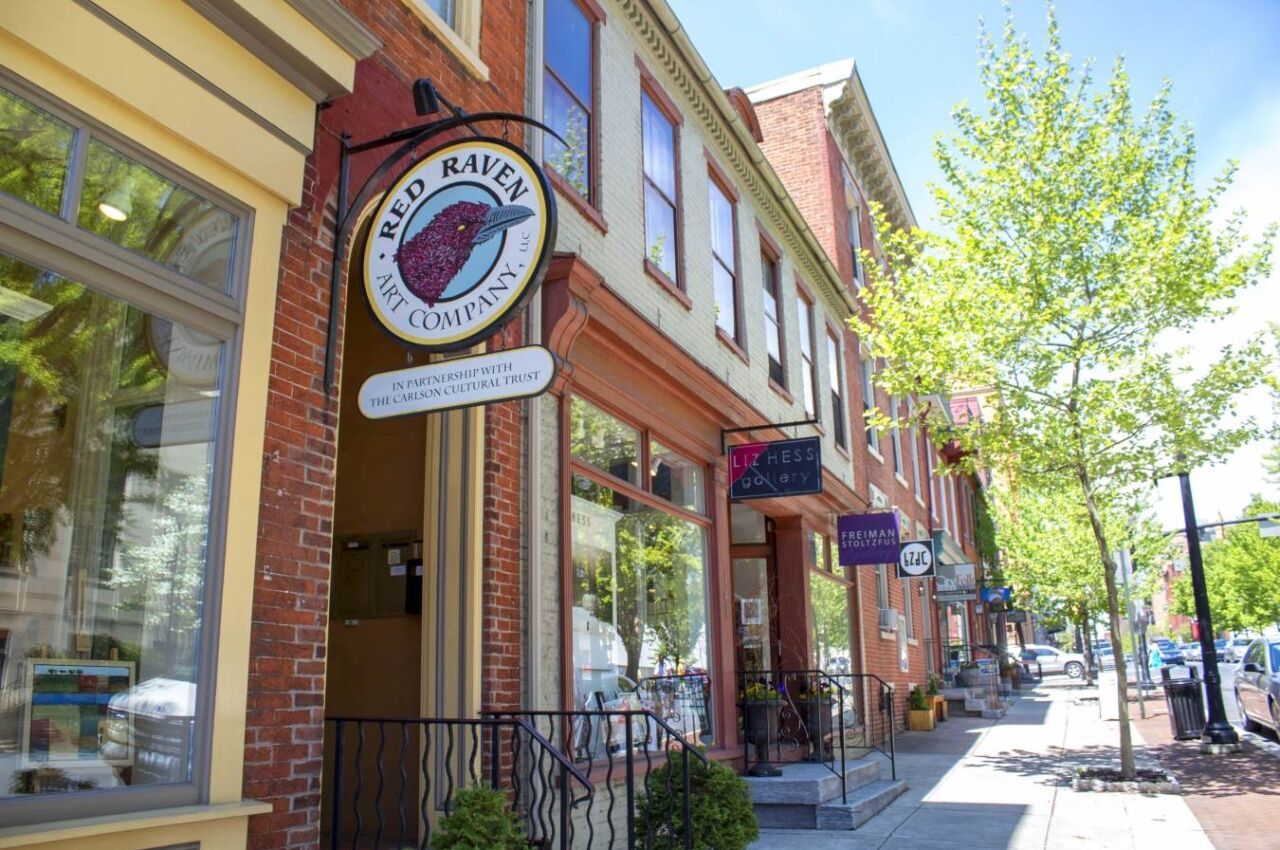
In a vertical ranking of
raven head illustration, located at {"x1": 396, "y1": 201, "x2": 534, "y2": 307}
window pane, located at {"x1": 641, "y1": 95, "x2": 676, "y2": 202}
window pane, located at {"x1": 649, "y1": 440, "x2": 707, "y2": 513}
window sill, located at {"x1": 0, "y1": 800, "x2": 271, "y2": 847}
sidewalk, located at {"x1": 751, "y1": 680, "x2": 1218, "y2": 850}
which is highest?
window pane, located at {"x1": 641, "y1": 95, "x2": 676, "y2": 202}

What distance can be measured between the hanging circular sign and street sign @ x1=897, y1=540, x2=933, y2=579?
499 inches

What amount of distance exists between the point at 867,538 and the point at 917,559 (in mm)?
2394

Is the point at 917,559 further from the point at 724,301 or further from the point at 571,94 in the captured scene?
the point at 571,94

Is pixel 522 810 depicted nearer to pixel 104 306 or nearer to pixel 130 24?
pixel 104 306

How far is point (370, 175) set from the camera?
547cm

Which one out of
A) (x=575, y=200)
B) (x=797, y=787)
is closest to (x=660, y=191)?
(x=575, y=200)

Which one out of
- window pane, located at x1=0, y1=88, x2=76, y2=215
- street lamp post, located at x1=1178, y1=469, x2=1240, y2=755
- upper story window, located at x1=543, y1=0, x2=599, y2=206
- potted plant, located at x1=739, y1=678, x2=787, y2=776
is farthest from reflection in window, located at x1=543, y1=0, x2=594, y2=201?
street lamp post, located at x1=1178, y1=469, x2=1240, y2=755

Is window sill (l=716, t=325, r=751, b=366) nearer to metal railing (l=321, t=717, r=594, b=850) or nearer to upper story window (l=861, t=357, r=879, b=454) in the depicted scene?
metal railing (l=321, t=717, r=594, b=850)

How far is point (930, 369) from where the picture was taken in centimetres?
1267

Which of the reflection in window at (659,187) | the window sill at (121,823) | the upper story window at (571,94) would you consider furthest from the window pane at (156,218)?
the reflection in window at (659,187)

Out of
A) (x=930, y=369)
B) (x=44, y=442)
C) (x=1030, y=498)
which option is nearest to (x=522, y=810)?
(x=44, y=442)

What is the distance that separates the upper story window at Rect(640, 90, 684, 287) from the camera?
10.0 meters

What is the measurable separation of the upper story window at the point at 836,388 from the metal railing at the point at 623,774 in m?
8.91

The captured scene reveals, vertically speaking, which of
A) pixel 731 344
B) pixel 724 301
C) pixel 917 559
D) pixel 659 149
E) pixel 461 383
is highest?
pixel 659 149
